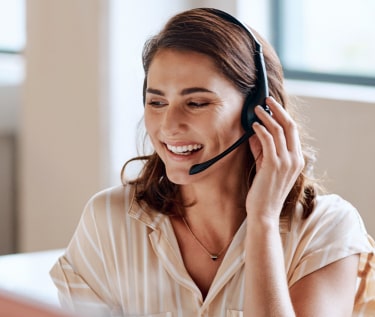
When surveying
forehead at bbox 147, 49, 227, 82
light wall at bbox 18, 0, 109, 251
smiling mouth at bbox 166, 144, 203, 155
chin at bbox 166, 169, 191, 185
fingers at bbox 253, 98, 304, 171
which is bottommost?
light wall at bbox 18, 0, 109, 251

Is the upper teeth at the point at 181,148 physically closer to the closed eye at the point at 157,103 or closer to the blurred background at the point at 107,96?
the closed eye at the point at 157,103

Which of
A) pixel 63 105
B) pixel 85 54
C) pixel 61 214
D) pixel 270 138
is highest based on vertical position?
pixel 270 138

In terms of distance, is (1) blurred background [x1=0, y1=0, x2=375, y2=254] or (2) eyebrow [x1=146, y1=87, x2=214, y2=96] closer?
(2) eyebrow [x1=146, y1=87, x2=214, y2=96]

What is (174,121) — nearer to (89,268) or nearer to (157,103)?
(157,103)

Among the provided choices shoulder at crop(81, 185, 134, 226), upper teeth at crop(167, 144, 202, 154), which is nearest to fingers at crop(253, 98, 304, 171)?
upper teeth at crop(167, 144, 202, 154)

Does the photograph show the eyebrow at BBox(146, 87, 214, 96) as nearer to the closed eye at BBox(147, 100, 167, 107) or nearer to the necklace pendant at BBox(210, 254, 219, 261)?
the closed eye at BBox(147, 100, 167, 107)

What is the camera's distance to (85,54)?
9.58ft

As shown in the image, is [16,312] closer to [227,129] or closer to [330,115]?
[227,129]

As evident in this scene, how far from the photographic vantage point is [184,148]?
1197 mm

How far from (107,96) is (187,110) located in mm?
1708

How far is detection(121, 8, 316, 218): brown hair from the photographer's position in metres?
1.17

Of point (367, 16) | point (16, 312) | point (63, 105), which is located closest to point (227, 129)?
point (16, 312)

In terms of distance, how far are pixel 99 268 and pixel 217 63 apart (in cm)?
38

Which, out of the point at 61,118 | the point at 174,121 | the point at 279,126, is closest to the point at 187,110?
the point at 174,121
